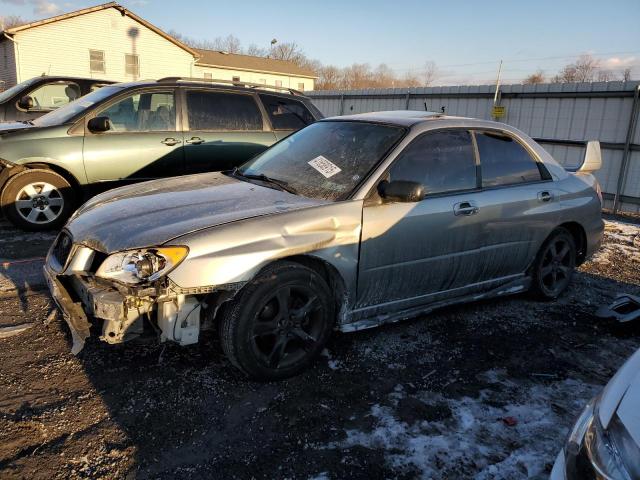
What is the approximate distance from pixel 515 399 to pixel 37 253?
4833mm

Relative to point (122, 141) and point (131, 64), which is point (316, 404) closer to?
point (122, 141)

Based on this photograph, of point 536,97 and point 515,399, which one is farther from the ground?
point 536,97

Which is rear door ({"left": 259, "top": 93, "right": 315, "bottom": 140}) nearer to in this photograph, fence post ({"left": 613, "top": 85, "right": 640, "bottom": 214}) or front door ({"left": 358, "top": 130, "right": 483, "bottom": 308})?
front door ({"left": 358, "top": 130, "right": 483, "bottom": 308})

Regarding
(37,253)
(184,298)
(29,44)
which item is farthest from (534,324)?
(29,44)

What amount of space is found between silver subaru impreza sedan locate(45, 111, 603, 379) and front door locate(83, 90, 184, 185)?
2198mm

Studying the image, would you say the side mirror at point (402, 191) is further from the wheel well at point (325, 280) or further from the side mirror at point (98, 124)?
the side mirror at point (98, 124)

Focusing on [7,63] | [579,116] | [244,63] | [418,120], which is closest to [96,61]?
[7,63]

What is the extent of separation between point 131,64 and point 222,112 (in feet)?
82.1

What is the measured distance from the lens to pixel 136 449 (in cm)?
248

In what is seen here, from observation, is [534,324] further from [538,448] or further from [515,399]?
[538,448]

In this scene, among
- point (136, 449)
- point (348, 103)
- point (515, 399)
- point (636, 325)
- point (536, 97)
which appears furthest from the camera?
point (348, 103)

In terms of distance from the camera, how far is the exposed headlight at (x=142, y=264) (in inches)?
106

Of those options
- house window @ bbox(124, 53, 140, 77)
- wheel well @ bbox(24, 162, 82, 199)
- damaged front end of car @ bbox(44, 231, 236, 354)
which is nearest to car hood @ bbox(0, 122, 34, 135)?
wheel well @ bbox(24, 162, 82, 199)

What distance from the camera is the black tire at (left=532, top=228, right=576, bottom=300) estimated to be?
15.1 feet
